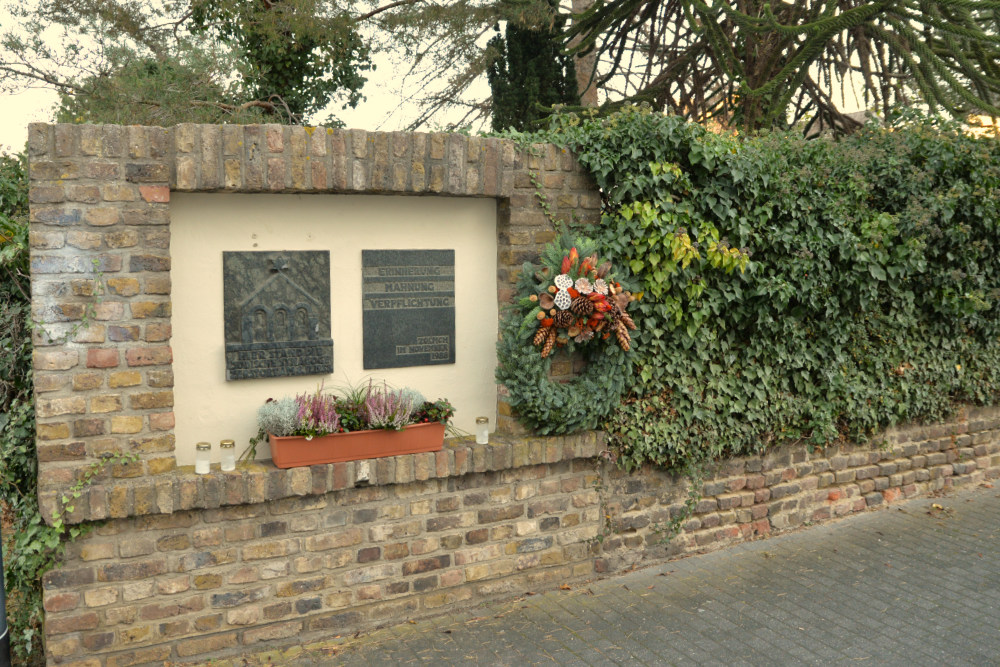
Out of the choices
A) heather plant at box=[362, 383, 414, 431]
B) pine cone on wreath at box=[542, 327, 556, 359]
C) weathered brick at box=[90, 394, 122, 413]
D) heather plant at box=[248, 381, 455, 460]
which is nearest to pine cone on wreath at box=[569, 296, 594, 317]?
pine cone on wreath at box=[542, 327, 556, 359]

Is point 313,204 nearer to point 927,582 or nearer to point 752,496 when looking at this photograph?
point 752,496

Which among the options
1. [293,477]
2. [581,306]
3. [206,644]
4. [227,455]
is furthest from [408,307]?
[206,644]

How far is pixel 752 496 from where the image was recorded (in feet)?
19.1

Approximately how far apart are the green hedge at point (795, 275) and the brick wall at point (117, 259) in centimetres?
183

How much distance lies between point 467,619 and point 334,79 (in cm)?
823

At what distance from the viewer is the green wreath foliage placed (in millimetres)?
4809

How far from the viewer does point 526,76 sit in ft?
34.1

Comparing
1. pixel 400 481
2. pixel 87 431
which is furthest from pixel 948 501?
pixel 87 431

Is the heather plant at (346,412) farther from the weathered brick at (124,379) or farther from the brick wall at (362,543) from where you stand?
the weathered brick at (124,379)

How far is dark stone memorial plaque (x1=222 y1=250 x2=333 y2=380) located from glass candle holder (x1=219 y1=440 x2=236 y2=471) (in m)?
0.36

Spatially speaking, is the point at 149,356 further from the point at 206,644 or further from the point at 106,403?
the point at 206,644

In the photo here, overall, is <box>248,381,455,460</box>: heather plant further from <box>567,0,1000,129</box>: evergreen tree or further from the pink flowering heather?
<box>567,0,1000,129</box>: evergreen tree

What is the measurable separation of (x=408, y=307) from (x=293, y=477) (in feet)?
3.76

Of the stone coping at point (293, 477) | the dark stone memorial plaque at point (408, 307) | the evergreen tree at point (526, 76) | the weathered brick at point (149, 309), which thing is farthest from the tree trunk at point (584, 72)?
the weathered brick at point (149, 309)
